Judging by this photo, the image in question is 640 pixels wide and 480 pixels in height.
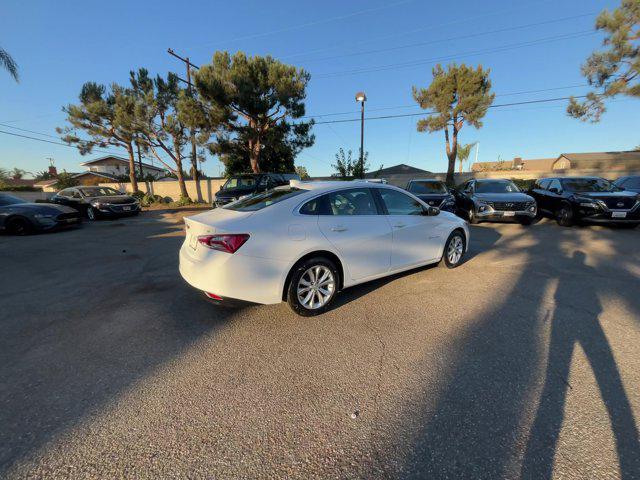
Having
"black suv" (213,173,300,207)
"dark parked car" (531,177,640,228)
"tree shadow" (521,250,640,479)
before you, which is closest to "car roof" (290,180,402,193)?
Result: "tree shadow" (521,250,640,479)

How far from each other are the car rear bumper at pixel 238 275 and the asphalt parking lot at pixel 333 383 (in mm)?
431

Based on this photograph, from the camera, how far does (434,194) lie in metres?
9.80

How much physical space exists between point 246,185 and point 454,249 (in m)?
11.4

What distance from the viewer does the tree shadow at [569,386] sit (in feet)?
5.52

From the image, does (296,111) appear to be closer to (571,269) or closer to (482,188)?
(482,188)

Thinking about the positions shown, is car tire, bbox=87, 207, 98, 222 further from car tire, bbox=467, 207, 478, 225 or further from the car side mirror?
car tire, bbox=467, 207, 478, 225

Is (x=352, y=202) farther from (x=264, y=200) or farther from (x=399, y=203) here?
(x=264, y=200)

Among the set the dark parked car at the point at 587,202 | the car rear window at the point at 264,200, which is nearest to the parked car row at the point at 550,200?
the dark parked car at the point at 587,202

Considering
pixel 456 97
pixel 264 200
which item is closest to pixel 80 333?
pixel 264 200

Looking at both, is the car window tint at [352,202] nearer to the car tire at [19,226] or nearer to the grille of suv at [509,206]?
A: the grille of suv at [509,206]

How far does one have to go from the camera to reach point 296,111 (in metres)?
17.5

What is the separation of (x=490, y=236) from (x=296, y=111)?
13.4 metres

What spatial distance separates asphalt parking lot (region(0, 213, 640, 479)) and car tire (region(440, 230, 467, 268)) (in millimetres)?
608

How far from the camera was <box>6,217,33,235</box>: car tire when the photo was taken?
9023 millimetres
